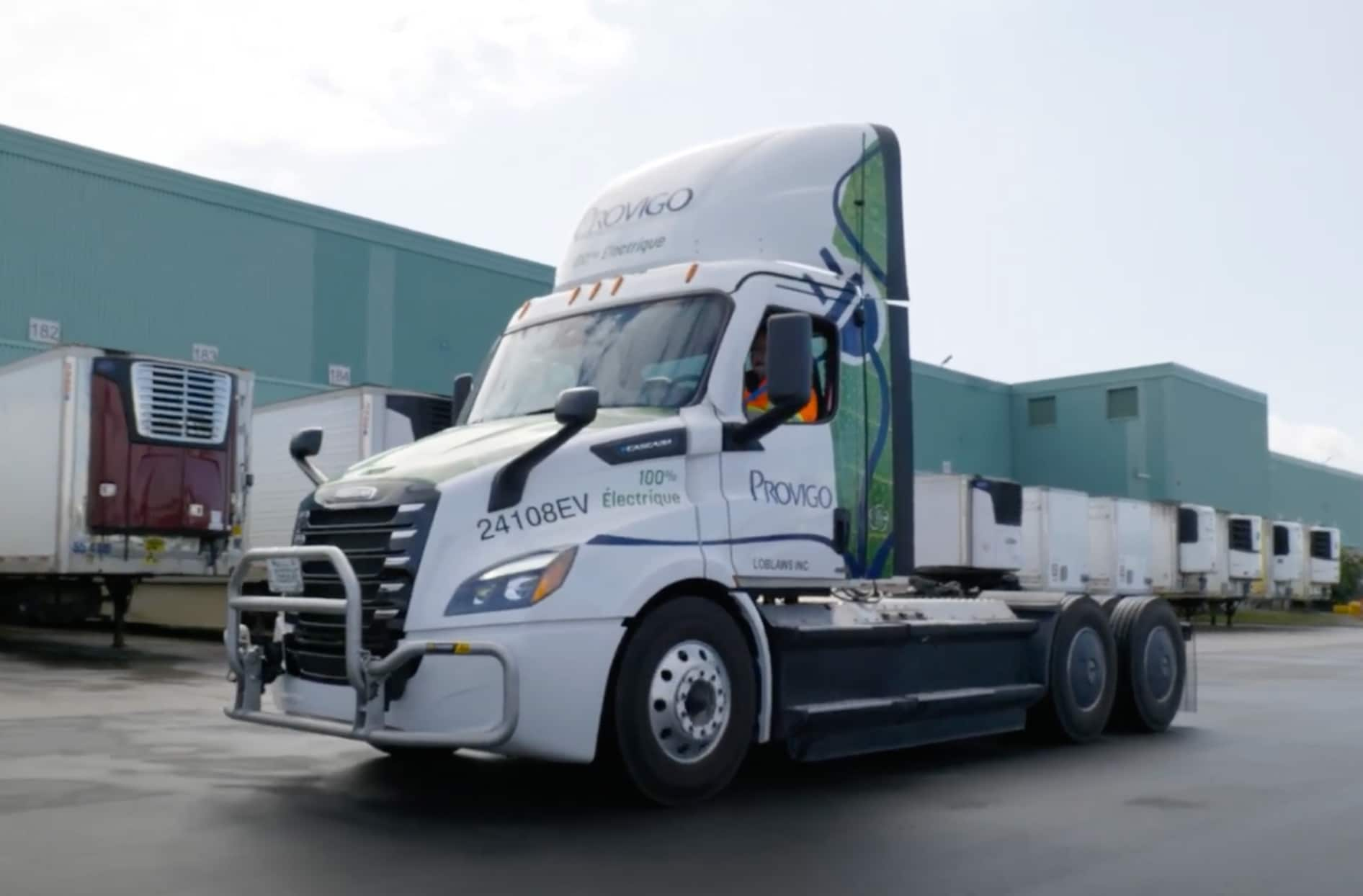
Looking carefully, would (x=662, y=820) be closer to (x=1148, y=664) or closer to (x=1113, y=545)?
(x=1148, y=664)

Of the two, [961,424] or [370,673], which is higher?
[961,424]

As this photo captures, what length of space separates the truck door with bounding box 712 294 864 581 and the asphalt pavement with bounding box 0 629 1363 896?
1.29 meters

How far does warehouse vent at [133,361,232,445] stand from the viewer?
1617cm

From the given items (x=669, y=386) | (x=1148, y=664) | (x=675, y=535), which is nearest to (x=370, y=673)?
(x=675, y=535)

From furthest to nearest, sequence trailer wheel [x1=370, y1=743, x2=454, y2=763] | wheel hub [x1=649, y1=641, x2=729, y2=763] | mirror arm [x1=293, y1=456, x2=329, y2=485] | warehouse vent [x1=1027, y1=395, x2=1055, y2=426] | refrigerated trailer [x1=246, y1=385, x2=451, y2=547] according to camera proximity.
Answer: warehouse vent [x1=1027, y1=395, x2=1055, y2=426]
refrigerated trailer [x1=246, y1=385, x2=451, y2=547]
trailer wheel [x1=370, y1=743, x2=454, y2=763]
mirror arm [x1=293, y1=456, x2=329, y2=485]
wheel hub [x1=649, y1=641, x2=729, y2=763]

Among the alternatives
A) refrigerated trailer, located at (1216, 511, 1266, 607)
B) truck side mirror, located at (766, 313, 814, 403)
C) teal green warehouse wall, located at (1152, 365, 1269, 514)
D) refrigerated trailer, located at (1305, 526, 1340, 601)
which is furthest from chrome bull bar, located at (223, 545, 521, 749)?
teal green warehouse wall, located at (1152, 365, 1269, 514)

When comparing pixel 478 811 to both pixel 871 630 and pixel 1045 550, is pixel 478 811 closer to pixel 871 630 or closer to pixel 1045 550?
pixel 871 630

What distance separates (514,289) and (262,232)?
7895mm

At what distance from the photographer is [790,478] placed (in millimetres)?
7621

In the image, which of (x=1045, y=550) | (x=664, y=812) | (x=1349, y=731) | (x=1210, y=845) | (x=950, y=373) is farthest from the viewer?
(x=950, y=373)

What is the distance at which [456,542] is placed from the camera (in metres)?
6.43

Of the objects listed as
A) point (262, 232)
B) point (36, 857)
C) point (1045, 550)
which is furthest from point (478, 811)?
point (262, 232)

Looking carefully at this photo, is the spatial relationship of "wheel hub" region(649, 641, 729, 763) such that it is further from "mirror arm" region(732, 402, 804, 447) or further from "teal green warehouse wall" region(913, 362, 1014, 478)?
"teal green warehouse wall" region(913, 362, 1014, 478)

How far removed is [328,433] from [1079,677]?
12.3 meters
